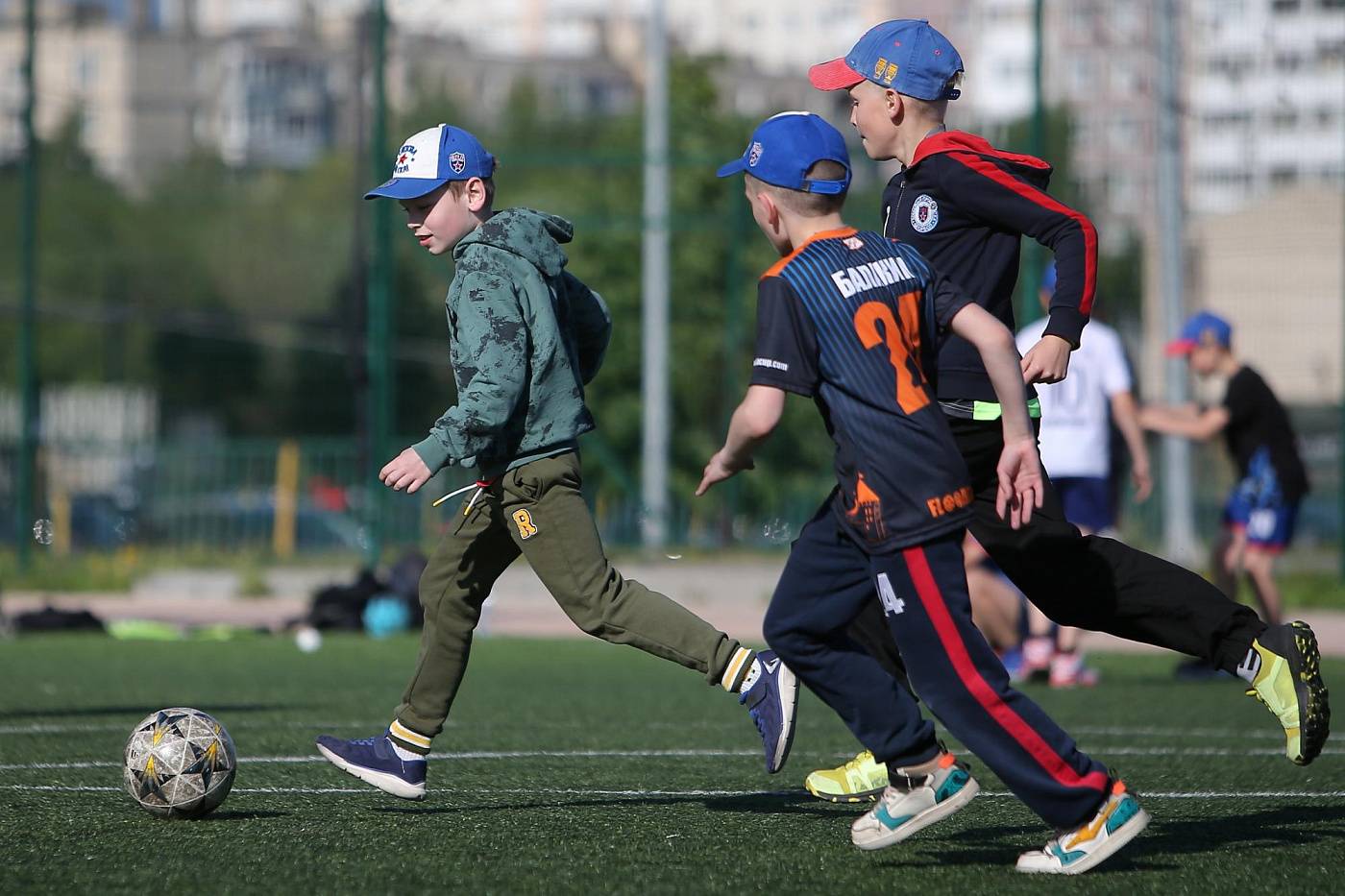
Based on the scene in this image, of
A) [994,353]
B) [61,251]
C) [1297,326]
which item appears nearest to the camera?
[994,353]

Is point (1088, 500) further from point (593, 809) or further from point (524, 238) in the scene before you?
point (524, 238)

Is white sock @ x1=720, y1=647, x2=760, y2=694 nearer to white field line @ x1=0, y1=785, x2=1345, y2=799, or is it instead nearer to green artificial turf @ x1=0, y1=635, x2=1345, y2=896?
green artificial turf @ x1=0, y1=635, x2=1345, y2=896

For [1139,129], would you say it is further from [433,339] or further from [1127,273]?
[433,339]

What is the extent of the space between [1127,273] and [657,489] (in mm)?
5251

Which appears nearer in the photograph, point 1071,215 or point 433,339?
point 1071,215

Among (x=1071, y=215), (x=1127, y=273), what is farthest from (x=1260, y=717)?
(x=1127, y=273)

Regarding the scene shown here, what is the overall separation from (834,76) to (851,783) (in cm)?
180

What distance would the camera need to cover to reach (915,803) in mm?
3980

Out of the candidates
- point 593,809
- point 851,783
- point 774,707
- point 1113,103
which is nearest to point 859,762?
point 851,783

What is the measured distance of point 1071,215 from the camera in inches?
167

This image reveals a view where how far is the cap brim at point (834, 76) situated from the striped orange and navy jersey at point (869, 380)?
0.75 meters

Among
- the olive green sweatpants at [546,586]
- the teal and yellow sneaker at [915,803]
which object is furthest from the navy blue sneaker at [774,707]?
the teal and yellow sneaker at [915,803]

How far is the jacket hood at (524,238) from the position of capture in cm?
472

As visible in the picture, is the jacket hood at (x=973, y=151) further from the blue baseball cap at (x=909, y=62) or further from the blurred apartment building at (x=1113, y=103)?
the blurred apartment building at (x=1113, y=103)
